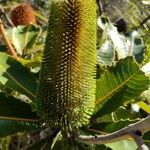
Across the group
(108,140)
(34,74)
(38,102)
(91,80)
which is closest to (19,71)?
(34,74)

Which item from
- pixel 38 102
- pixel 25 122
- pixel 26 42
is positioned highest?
pixel 38 102

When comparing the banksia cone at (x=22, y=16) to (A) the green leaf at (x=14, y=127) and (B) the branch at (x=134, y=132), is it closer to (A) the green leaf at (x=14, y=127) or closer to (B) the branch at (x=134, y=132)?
(A) the green leaf at (x=14, y=127)

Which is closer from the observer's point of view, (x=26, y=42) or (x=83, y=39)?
(x=83, y=39)

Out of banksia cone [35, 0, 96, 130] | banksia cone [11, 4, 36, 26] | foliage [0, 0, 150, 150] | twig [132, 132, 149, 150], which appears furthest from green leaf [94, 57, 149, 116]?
banksia cone [11, 4, 36, 26]

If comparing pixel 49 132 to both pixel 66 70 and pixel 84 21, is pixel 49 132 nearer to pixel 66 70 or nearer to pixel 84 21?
pixel 66 70

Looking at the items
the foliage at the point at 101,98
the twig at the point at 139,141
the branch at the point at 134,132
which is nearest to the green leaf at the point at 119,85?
the foliage at the point at 101,98

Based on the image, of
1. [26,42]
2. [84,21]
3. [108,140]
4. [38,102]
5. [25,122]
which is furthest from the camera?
[26,42]

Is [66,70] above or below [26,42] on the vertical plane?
above
